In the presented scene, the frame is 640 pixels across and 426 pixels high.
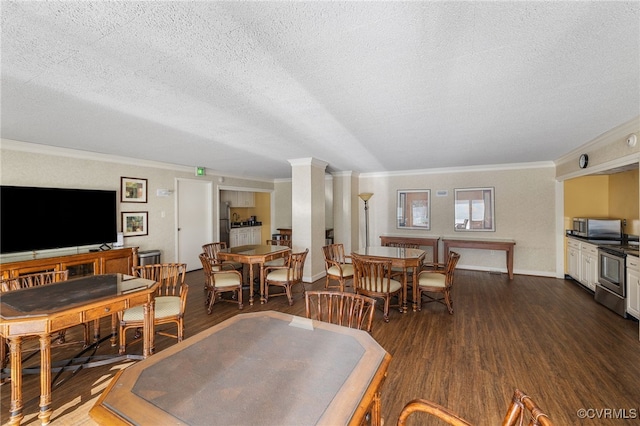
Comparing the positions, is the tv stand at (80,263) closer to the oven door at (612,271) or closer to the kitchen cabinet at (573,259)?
the oven door at (612,271)

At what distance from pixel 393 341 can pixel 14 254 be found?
492cm

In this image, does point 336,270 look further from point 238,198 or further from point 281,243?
point 238,198

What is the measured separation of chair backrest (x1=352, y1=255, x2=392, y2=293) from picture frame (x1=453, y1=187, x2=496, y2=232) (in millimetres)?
3632

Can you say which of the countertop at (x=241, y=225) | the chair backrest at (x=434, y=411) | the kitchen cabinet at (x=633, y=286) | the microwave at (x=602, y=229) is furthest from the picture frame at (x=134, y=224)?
the microwave at (x=602, y=229)

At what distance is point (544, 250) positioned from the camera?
5.52 metres

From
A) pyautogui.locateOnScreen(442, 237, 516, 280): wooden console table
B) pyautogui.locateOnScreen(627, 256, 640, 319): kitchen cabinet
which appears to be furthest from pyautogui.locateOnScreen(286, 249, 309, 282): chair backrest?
pyautogui.locateOnScreen(627, 256, 640, 319): kitchen cabinet

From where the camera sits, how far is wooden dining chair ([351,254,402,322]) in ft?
11.0

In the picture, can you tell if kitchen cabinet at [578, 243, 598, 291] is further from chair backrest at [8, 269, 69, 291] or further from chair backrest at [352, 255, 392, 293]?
chair backrest at [8, 269, 69, 291]

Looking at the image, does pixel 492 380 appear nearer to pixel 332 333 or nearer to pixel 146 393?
pixel 332 333

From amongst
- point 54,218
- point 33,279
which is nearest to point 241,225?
point 54,218

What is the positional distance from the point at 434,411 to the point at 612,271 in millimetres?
4381

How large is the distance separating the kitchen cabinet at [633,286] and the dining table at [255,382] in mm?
3802

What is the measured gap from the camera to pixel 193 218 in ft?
20.1
